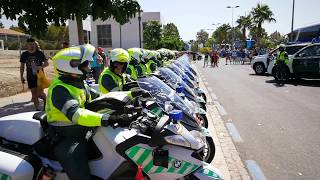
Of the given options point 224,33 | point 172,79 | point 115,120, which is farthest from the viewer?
point 224,33

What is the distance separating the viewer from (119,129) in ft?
12.1

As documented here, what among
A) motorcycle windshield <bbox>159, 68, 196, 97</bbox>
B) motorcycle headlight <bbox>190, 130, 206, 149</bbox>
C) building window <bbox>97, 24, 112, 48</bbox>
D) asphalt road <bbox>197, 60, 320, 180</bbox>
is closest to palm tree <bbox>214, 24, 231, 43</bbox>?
building window <bbox>97, 24, 112, 48</bbox>

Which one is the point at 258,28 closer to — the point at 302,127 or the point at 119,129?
the point at 302,127

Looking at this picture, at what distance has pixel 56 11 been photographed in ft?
34.4

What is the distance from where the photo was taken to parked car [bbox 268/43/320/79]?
55.3ft

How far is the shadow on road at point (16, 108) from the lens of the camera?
9745 mm

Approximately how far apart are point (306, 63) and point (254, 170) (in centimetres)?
1286

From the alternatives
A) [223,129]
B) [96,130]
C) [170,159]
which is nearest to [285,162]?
[223,129]

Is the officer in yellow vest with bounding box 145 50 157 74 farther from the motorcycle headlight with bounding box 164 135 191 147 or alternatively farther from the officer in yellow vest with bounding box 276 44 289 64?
the officer in yellow vest with bounding box 276 44 289 64

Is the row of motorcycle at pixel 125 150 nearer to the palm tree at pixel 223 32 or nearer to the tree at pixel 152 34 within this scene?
the tree at pixel 152 34

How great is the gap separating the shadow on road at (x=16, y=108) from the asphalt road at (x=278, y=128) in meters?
5.10

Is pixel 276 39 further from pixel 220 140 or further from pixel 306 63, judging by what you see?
pixel 220 140

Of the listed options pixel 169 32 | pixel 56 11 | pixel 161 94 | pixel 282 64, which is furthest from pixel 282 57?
pixel 169 32

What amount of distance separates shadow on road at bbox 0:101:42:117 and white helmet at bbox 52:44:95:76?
627cm
